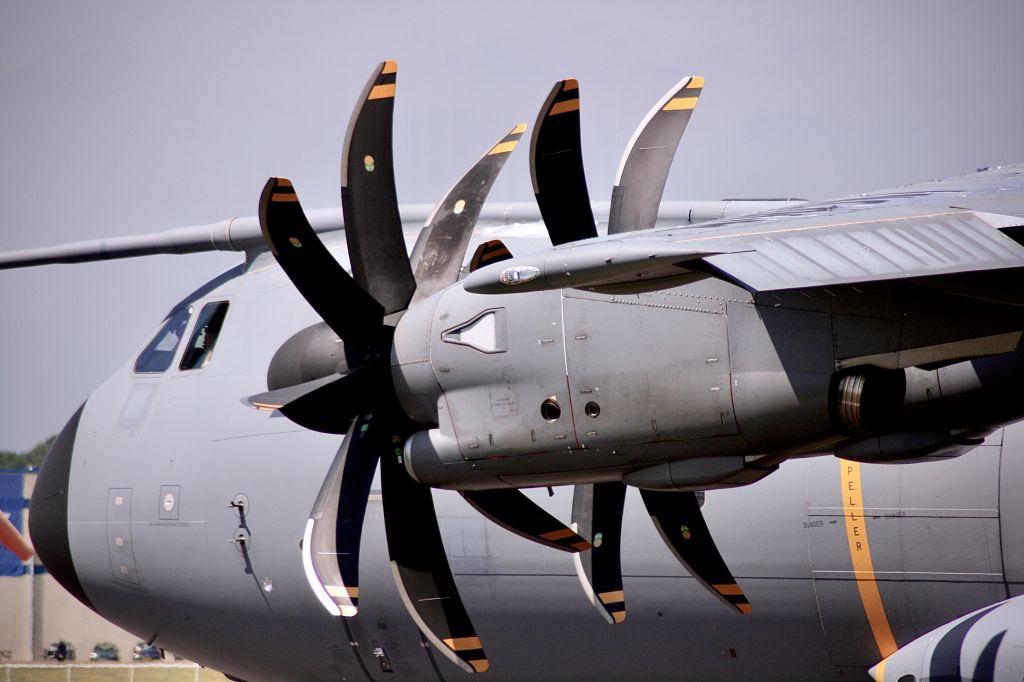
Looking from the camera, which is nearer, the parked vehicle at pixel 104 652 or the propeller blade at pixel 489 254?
the propeller blade at pixel 489 254

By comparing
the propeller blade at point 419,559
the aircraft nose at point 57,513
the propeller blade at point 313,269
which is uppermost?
the propeller blade at point 313,269

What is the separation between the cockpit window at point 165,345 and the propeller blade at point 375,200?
481 cm

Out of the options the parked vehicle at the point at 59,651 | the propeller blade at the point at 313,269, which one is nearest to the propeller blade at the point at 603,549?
the propeller blade at the point at 313,269

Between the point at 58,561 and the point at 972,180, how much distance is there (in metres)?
9.01

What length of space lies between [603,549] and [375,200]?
261 centimetres

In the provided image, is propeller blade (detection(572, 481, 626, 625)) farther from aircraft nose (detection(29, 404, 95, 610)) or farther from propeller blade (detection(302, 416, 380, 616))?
aircraft nose (detection(29, 404, 95, 610))

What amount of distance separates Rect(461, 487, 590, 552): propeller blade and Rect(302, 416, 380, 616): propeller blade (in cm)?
A: 65

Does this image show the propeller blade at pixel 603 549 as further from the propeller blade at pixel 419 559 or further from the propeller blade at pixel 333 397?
the propeller blade at pixel 333 397

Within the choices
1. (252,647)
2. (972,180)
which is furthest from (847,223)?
(252,647)

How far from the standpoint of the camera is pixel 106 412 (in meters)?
12.3

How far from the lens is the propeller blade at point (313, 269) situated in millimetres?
7488

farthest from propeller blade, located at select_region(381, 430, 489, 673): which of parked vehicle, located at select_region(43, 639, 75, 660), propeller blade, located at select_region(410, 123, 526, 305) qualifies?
parked vehicle, located at select_region(43, 639, 75, 660)

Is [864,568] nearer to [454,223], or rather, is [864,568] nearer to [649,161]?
[649,161]

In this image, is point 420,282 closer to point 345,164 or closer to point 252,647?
point 345,164
